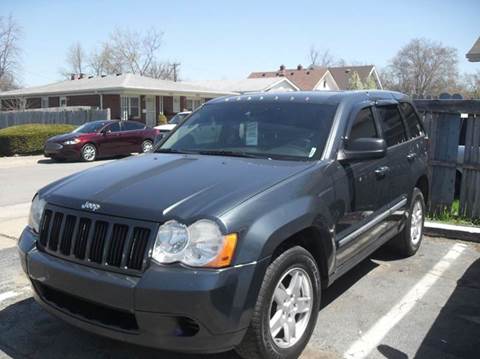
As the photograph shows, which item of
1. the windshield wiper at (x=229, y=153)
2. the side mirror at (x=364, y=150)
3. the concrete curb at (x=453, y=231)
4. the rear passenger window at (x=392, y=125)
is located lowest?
the concrete curb at (x=453, y=231)

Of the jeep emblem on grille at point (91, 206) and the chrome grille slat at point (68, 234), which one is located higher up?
the jeep emblem on grille at point (91, 206)

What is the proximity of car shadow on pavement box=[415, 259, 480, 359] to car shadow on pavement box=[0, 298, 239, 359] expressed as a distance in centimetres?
148

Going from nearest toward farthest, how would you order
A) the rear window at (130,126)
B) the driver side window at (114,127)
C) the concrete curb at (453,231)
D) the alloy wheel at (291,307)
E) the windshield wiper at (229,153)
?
the alloy wheel at (291,307), the windshield wiper at (229,153), the concrete curb at (453,231), the driver side window at (114,127), the rear window at (130,126)

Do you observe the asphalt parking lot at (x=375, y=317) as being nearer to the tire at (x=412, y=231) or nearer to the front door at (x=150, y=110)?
the tire at (x=412, y=231)

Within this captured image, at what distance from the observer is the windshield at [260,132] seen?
405 cm

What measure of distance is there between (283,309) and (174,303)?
2.81 feet

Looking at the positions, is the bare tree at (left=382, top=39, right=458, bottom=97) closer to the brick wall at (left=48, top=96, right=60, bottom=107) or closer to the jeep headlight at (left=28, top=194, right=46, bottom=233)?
the brick wall at (left=48, top=96, right=60, bottom=107)

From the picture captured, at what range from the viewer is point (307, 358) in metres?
3.52

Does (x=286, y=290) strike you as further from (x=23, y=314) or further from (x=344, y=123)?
(x=23, y=314)

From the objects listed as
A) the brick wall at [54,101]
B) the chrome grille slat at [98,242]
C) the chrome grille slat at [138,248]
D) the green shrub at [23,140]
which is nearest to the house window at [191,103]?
the brick wall at [54,101]

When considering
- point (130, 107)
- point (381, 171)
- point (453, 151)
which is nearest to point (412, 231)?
point (381, 171)

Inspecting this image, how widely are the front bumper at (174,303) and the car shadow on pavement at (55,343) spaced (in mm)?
612

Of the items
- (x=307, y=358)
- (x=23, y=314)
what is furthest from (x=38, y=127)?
(x=307, y=358)

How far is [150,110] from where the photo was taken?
114 feet
